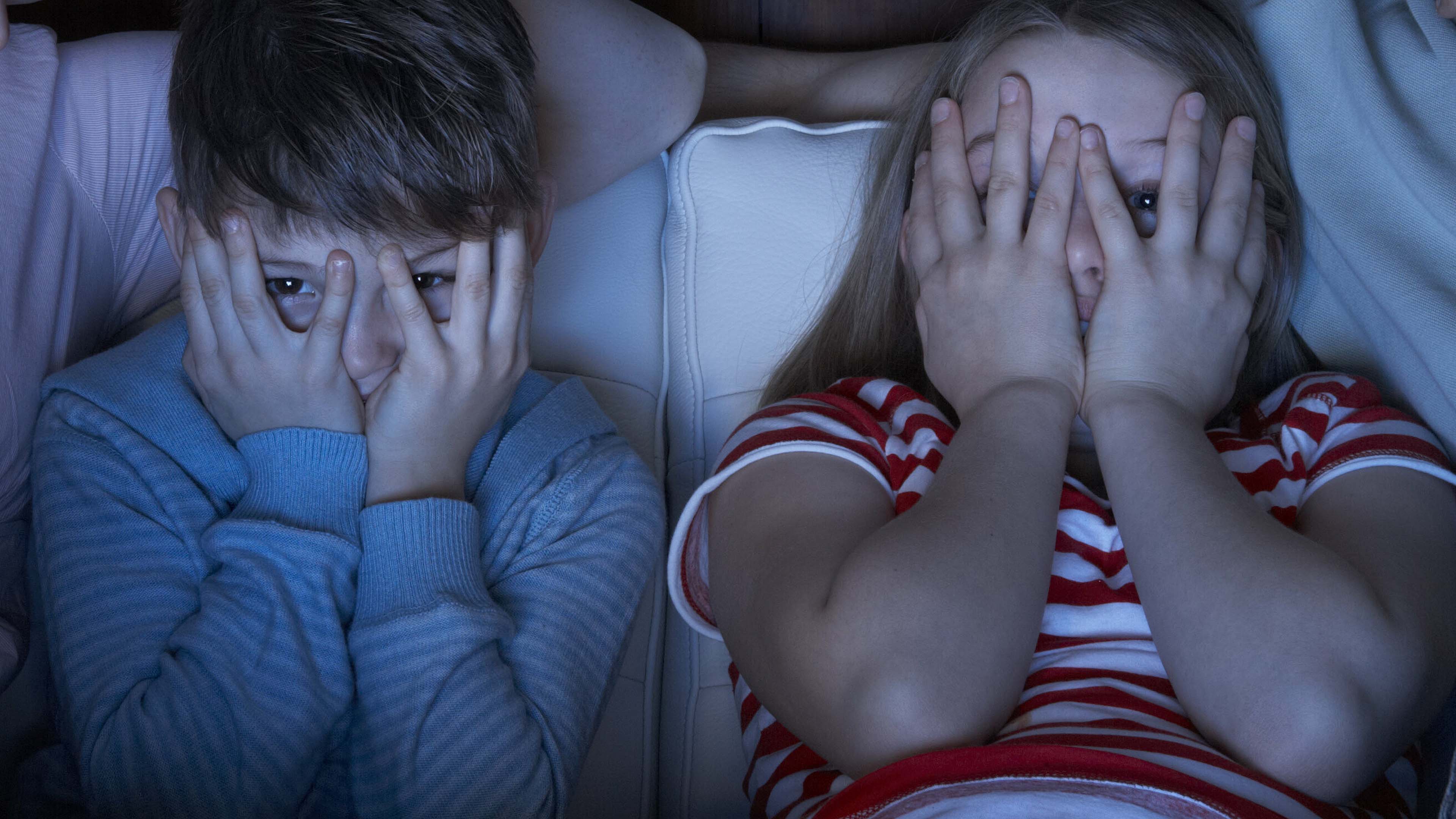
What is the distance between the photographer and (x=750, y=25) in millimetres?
1778

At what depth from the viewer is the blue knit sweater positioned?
833mm

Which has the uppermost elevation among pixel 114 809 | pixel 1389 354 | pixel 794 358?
pixel 1389 354

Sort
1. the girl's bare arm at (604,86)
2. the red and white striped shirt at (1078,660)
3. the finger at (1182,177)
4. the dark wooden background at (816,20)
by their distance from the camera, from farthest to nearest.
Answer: the dark wooden background at (816,20) → the girl's bare arm at (604,86) → the finger at (1182,177) → the red and white striped shirt at (1078,660)

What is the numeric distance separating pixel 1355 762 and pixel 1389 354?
0.44 meters

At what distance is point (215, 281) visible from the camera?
35.8 inches

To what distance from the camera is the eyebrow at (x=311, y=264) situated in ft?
2.93

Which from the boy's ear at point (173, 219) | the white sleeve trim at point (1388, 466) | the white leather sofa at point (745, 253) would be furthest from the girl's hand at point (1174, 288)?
the boy's ear at point (173, 219)

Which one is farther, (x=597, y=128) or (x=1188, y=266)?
(x=597, y=128)

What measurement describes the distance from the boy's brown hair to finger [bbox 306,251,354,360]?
3 cm

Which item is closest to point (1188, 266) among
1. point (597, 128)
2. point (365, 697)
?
point (597, 128)

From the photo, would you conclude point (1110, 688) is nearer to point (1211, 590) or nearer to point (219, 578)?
point (1211, 590)

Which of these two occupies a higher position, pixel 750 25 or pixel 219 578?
pixel 750 25

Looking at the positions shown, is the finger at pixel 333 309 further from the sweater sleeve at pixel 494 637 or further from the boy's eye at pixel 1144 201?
the boy's eye at pixel 1144 201

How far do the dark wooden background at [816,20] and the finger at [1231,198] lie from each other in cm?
85
